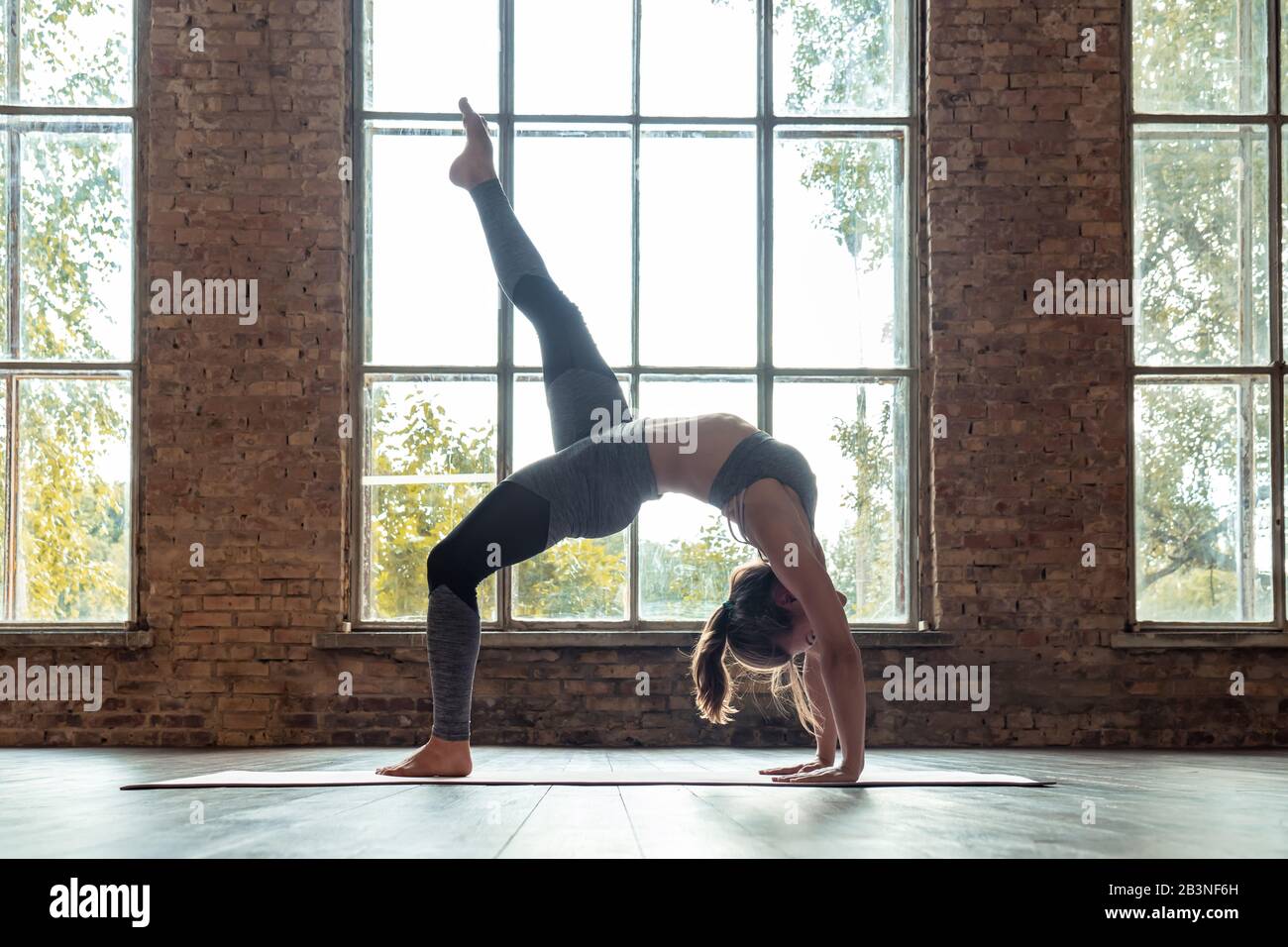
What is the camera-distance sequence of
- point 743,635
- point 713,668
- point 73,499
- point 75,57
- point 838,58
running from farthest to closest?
point 838,58 < point 75,57 < point 73,499 < point 713,668 < point 743,635

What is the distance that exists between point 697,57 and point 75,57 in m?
2.77

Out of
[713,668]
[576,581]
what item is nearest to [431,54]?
[576,581]

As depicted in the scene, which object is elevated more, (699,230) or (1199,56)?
(1199,56)

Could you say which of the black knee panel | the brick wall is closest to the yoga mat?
the black knee panel

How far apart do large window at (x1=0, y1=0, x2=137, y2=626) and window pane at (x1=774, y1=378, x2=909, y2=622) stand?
295 cm

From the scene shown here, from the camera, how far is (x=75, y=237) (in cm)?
495

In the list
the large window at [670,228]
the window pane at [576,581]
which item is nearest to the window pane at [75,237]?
the large window at [670,228]

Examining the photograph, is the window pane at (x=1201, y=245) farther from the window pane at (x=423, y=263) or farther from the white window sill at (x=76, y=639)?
the white window sill at (x=76, y=639)

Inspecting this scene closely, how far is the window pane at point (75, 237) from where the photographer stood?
4926 millimetres

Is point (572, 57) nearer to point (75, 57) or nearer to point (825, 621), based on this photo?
point (75, 57)

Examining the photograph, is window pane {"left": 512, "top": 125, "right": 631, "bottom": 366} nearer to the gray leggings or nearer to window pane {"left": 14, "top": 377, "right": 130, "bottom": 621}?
window pane {"left": 14, "top": 377, "right": 130, "bottom": 621}
